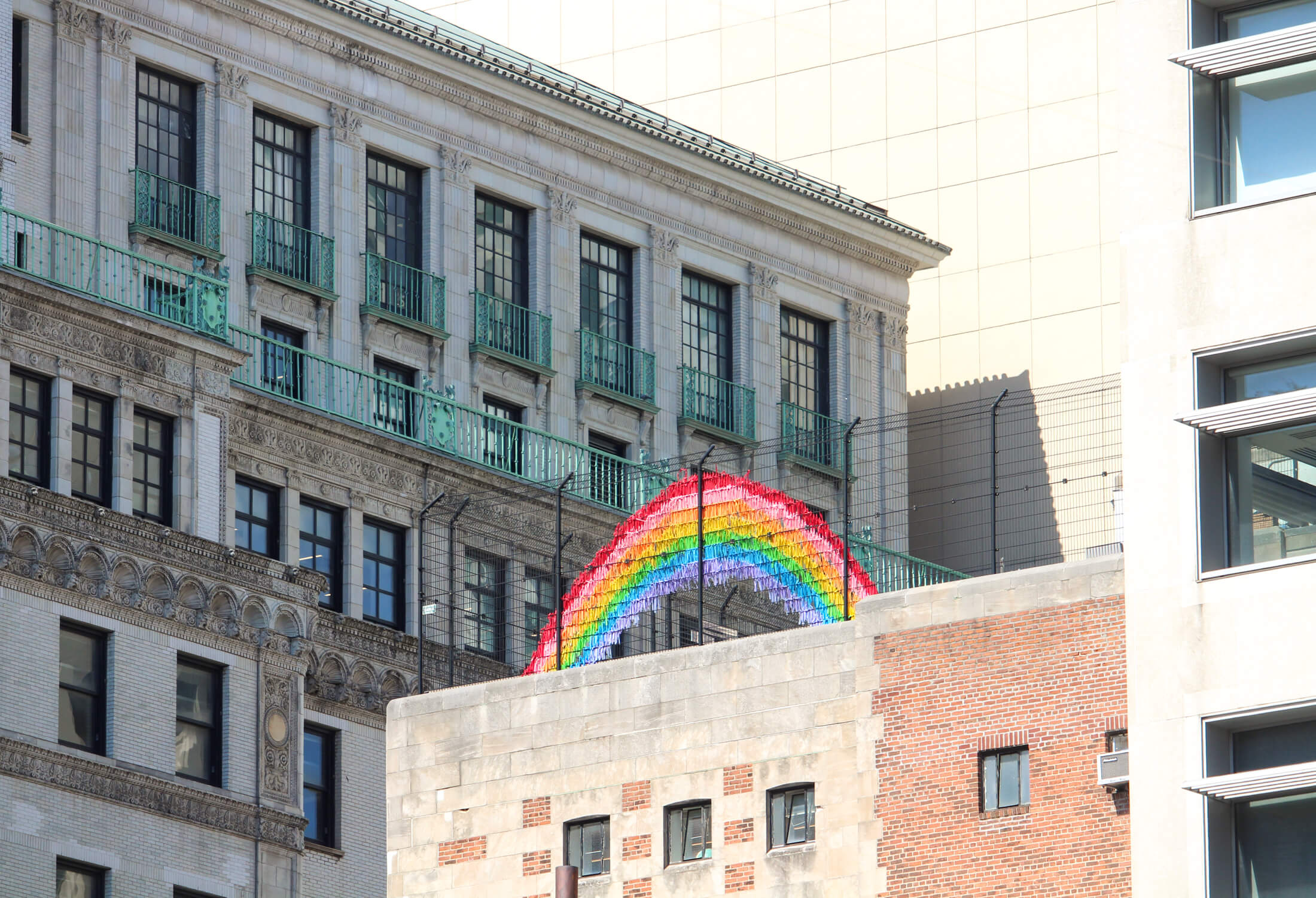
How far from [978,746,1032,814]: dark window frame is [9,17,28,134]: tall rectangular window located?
2878 cm

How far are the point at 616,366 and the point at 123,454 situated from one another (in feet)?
67.3

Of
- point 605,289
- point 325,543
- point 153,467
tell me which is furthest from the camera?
point 605,289

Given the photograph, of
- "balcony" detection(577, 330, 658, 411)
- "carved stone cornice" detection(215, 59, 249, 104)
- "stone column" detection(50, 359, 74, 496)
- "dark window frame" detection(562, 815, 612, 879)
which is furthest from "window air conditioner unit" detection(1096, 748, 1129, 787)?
"balcony" detection(577, 330, 658, 411)

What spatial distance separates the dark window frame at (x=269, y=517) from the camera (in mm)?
75625

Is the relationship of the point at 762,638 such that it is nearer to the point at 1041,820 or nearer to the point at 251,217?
the point at 1041,820

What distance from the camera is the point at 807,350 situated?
95438 mm

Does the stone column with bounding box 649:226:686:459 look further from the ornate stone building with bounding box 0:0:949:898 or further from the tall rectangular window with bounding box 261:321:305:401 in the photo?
the tall rectangular window with bounding box 261:321:305:401

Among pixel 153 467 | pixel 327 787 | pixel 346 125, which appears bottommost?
pixel 327 787

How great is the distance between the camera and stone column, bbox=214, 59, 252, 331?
80.1m

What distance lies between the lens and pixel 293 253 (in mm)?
81875

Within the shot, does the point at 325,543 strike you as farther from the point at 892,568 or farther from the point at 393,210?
the point at 892,568

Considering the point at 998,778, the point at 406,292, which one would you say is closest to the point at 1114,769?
the point at 998,778

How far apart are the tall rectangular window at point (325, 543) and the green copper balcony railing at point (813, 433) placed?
618 inches

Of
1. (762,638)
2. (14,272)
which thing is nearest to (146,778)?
(14,272)
